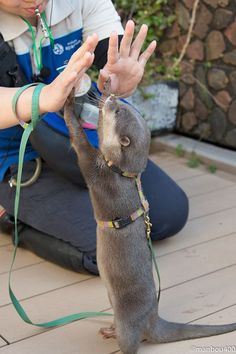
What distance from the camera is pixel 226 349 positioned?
5.27 ft

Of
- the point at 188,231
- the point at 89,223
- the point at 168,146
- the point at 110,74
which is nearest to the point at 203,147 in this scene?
the point at 168,146

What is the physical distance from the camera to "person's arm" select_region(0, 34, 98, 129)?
1.37 metres

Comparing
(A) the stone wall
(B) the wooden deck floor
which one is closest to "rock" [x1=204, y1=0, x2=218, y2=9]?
(A) the stone wall

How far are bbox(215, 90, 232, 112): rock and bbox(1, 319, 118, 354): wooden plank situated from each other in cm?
189

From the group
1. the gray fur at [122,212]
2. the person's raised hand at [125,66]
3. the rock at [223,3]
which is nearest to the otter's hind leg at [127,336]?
the gray fur at [122,212]

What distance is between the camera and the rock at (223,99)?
3.31 metres

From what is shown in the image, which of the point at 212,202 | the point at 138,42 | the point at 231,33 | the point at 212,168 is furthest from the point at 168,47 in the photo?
the point at 138,42

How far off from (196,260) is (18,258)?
0.70 meters

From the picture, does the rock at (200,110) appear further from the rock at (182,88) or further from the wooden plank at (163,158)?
the wooden plank at (163,158)

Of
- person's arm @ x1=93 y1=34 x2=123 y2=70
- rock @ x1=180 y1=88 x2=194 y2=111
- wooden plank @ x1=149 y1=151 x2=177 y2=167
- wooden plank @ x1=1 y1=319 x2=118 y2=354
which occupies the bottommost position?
wooden plank @ x1=149 y1=151 x2=177 y2=167

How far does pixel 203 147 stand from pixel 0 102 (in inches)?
79.9

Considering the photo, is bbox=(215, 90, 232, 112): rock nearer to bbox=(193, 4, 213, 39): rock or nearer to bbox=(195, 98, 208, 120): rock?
bbox=(195, 98, 208, 120): rock

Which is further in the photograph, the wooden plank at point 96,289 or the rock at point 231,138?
the rock at point 231,138

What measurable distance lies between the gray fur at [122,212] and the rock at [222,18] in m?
1.91
